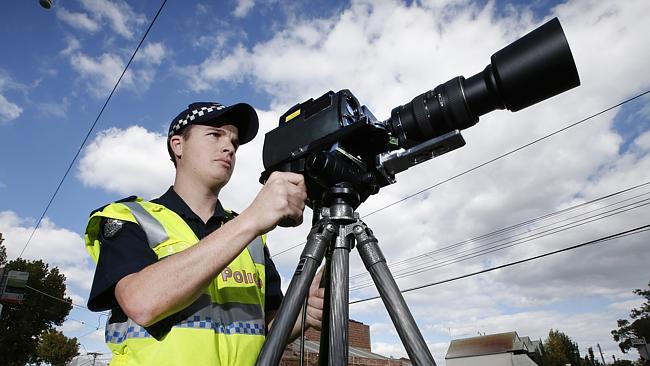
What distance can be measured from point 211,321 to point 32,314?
85.9 feet

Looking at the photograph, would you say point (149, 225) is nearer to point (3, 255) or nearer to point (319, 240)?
point (319, 240)

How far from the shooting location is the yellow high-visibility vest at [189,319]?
3.45 ft

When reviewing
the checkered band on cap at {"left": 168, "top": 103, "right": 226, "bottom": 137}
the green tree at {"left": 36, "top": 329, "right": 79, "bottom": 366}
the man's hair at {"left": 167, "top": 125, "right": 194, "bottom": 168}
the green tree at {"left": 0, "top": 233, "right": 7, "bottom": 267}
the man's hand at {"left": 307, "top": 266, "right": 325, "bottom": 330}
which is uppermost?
the green tree at {"left": 0, "top": 233, "right": 7, "bottom": 267}

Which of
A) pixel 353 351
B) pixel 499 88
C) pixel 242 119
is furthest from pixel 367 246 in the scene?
pixel 353 351

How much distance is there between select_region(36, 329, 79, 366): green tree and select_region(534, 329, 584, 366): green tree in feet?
150

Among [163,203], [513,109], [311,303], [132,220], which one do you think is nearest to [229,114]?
[163,203]

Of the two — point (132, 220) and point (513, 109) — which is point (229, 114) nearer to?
point (132, 220)

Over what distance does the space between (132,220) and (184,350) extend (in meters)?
0.44

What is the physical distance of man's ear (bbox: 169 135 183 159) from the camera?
163 centimetres

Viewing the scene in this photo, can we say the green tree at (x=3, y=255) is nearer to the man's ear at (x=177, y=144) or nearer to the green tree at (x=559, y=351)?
the man's ear at (x=177, y=144)

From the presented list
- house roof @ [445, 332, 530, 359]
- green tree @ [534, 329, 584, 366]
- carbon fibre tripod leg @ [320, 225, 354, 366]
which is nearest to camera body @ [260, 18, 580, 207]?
carbon fibre tripod leg @ [320, 225, 354, 366]

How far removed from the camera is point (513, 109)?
1275 millimetres

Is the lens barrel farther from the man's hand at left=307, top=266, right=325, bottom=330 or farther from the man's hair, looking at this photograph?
the man's hair

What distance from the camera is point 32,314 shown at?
805 inches
